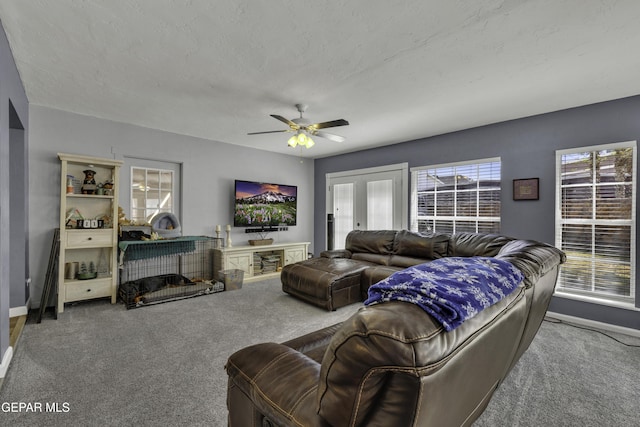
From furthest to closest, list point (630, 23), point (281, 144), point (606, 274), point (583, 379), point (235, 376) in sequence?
point (281, 144) < point (606, 274) < point (583, 379) < point (630, 23) < point (235, 376)

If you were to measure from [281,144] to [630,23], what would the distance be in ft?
14.3

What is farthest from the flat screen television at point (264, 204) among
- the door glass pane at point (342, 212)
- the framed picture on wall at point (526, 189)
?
the framed picture on wall at point (526, 189)

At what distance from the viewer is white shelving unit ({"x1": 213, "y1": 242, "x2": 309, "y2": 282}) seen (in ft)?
15.4

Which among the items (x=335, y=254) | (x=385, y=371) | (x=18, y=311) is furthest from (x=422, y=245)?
(x=18, y=311)

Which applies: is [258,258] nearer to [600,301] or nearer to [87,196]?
[87,196]

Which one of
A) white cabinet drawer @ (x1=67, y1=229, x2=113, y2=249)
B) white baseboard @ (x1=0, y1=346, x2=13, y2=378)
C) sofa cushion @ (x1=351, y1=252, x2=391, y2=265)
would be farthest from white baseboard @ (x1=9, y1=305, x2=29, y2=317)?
sofa cushion @ (x1=351, y1=252, x2=391, y2=265)

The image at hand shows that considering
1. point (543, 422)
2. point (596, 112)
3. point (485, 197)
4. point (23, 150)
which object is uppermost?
point (596, 112)

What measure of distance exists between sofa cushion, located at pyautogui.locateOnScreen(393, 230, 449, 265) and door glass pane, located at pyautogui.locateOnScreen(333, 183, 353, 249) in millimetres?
1736

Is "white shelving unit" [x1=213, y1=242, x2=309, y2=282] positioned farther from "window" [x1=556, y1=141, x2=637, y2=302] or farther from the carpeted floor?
"window" [x1=556, y1=141, x2=637, y2=302]

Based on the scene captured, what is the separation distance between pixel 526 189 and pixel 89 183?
565 cm

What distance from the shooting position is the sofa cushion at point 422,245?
3.85 meters

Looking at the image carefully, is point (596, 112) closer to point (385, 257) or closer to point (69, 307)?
point (385, 257)

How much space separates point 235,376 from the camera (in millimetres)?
1194

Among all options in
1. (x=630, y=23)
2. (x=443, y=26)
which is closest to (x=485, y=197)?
(x=630, y=23)
